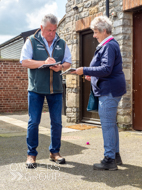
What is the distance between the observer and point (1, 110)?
481 inches

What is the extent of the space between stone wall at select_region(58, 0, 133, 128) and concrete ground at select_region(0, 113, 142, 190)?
0.97 m

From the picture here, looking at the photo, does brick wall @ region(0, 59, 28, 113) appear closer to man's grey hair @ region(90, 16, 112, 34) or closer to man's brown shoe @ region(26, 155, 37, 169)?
man's brown shoe @ region(26, 155, 37, 169)

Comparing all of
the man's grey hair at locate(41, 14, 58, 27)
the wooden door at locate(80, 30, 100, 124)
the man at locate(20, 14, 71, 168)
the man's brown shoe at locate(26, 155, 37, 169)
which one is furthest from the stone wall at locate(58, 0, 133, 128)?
the man's brown shoe at locate(26, 155, 37, 169)

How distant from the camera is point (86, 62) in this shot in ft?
26.9

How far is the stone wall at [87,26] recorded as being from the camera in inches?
270

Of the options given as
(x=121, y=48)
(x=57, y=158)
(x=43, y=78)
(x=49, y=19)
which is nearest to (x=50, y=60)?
(x=43, y=78)

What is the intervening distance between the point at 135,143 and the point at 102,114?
1982mm

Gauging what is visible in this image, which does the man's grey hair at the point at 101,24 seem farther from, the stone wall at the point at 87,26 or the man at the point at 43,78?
the stone wall at the point at 87,26

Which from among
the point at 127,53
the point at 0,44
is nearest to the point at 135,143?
the point at 127,53

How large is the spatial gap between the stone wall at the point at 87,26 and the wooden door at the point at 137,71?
10 centimetres

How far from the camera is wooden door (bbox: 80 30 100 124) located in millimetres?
8023

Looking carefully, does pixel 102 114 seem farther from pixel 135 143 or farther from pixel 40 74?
pixel 135 143

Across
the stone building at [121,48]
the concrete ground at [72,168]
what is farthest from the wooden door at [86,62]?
the concrete ground at [72,168]

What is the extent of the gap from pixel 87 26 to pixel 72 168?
15.9ft
